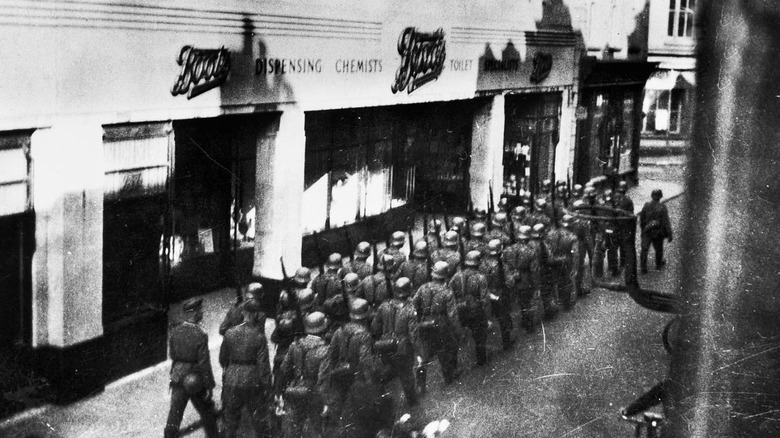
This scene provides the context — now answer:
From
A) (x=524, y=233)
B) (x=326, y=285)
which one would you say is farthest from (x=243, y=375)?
(x=524, y=233)

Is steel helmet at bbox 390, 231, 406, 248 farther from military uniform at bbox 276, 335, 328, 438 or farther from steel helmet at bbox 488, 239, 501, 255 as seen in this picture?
military uniform at bbox 276, 335, 328, 438

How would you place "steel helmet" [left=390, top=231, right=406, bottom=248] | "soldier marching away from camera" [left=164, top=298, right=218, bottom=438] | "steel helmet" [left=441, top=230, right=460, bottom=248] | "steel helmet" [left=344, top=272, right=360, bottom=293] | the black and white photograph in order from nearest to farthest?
1. the black and white photograph
2. "soldier marching away from camera" [left=164, top=298, right=218, bottom=438]
3. "steel helmet" [left=344, top=272, right=360, bottom=293]
4. "steel helmet" [left=390, top=231, right=406, bottom=248]
5. "steel helmet" [left=441, top=230, right=460, bottom=248]

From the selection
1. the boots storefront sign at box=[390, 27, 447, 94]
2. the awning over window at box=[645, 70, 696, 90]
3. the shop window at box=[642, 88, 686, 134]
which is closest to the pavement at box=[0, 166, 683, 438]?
the boots storefront sign at box=[390, 27, 447, 94]

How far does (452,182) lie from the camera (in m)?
14.4

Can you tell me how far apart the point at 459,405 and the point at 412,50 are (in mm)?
6249

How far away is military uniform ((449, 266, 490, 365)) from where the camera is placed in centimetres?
980

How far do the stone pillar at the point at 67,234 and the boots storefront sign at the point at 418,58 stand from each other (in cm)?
547

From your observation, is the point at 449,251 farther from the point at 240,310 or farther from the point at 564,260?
the point at 240,310

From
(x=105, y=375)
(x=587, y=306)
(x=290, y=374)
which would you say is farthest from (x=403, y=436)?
(x=587, y=306)

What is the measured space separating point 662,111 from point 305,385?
51.1ft

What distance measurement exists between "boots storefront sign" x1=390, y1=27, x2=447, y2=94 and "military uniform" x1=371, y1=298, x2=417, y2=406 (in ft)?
16.7

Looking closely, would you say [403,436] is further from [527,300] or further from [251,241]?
[251,241]

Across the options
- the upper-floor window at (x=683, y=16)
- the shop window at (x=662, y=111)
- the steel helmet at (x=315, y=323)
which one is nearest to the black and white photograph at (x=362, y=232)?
the steel helmet at (x=315, y=323)

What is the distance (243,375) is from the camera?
25.3ft
